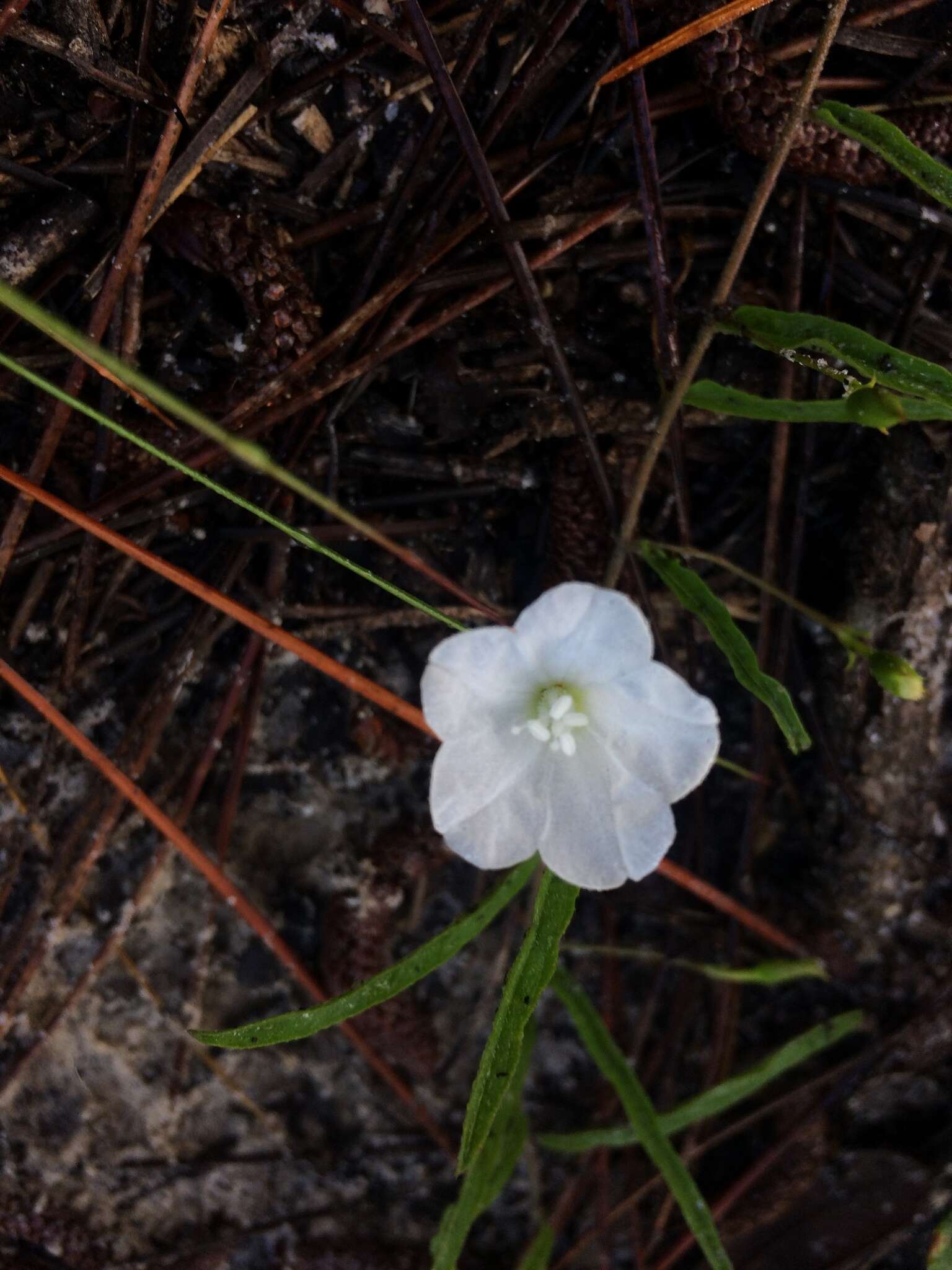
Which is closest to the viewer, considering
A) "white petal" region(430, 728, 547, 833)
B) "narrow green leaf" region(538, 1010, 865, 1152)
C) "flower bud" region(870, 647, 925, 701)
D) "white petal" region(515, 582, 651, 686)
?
"white petal" region(515, 582, 651, 686)

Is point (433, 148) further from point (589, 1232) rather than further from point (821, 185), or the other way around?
point (589, 1232)

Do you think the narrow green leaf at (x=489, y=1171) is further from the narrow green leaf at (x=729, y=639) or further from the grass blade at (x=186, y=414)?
the grass blade at (x=186, y=414)

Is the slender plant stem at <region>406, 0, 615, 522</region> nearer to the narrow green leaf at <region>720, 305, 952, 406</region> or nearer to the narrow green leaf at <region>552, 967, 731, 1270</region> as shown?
the narrow green leaf at <region>720, 305, 952, 406</region>

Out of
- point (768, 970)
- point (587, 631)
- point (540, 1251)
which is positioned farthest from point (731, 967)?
point (587, 631)

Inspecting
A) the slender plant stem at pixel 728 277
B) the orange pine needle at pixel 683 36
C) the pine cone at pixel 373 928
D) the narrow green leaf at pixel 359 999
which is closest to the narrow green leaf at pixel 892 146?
the slender plant stem at pixel 728 277

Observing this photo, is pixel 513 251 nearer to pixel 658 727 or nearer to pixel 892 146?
pixel 892 146

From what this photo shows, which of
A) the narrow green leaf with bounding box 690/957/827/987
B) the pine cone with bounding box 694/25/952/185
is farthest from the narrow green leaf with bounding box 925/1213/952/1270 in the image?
the pine cone with bounding box 694/25/952/185
